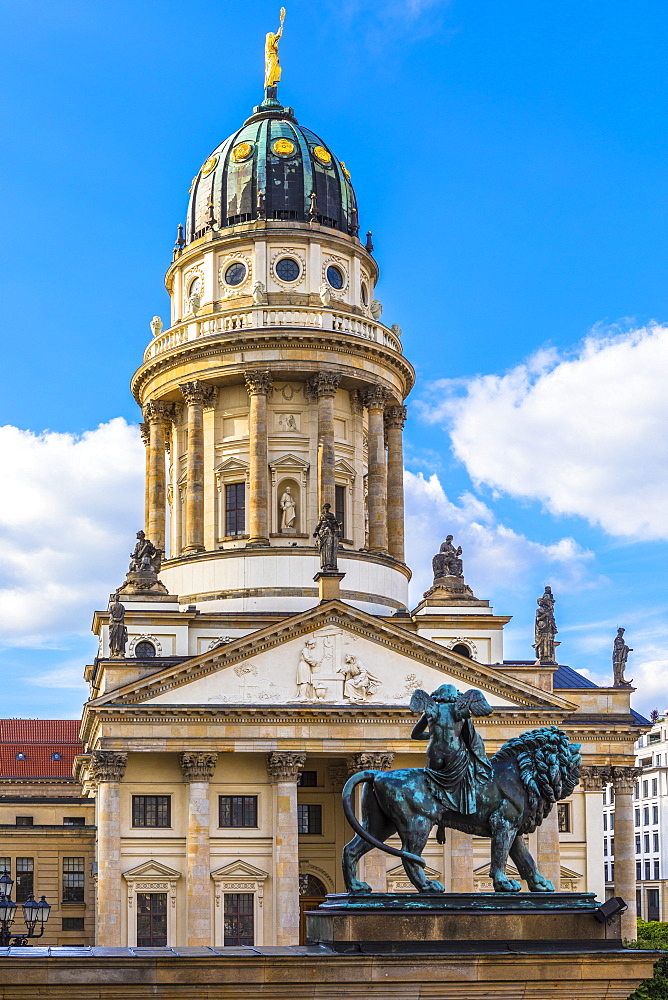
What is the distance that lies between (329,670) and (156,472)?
867 inches

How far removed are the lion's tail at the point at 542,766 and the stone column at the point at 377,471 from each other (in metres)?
55.5

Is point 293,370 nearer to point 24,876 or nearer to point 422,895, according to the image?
point 24,876

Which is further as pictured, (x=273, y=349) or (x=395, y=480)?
(x=395, y=480)

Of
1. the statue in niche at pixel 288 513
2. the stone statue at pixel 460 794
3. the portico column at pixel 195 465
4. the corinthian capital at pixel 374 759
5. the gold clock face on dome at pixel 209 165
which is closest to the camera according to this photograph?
the stone statue at pixel 460 794

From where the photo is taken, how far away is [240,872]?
65312 millimetres

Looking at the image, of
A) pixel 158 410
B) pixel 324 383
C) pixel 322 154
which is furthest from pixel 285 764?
pixel 322 154

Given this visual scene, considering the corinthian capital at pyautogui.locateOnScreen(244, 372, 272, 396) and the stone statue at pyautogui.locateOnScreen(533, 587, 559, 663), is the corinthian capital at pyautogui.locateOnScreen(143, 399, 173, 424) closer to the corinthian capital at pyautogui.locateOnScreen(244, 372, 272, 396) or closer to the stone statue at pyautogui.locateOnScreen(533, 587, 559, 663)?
the corinthian capital at pyautogui.locateOnScreen(244, 372, 272, 396)

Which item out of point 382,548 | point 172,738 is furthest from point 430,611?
point 172,738

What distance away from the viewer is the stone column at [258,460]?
77.4m

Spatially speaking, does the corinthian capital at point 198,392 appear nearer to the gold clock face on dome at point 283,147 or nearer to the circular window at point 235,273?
the circular window at point 235,273

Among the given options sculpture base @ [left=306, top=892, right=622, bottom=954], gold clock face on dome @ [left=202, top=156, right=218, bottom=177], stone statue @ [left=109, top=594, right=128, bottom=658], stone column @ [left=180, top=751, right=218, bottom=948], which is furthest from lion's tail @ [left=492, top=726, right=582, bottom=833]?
gold clock face on dome @ [left=202, top=156, right=218, bottom=177]

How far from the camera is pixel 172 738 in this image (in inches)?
2564

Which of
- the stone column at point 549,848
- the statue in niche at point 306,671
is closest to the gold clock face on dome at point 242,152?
the statue in niche at point 306,671

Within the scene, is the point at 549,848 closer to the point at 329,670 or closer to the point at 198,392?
the point at 329,670
